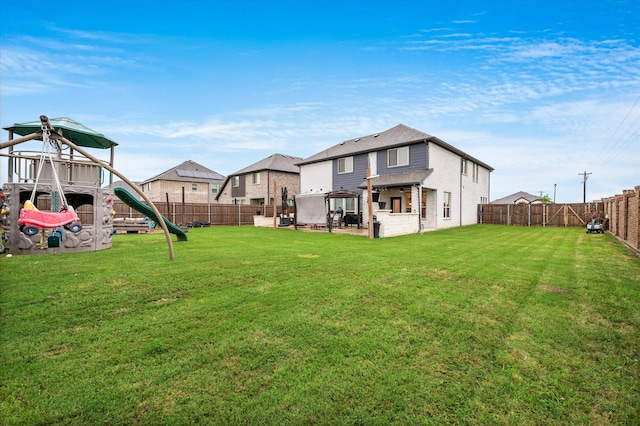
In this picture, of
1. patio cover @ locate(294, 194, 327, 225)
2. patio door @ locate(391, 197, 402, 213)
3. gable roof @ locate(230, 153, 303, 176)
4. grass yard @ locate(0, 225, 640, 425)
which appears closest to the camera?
grass yard @ locate(0, 225, 640, 425)

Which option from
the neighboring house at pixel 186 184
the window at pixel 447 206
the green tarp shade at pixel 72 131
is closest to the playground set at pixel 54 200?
the green tarp shade at pixel 72 131

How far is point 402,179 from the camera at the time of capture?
1991 cm

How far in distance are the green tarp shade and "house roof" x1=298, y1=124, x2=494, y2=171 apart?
1645 cm

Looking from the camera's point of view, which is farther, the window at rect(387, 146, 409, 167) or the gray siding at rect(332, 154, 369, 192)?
the gray siding at rect(332, 154, 369, 192)

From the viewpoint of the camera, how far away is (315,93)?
722 inches

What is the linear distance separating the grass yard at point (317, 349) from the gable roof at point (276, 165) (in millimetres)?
28178

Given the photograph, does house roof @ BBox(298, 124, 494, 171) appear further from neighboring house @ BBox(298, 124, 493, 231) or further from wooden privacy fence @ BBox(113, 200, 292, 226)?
wooden privacy fence @ BBox(113, 200, 292, 226)

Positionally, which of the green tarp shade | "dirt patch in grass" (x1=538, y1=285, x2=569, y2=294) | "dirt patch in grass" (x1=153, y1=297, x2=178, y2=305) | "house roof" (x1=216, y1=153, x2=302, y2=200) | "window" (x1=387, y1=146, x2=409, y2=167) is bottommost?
"dirt patch in grass" (x1=538, y1=285, x2=569, y2=294)

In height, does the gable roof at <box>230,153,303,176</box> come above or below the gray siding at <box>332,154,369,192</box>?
above

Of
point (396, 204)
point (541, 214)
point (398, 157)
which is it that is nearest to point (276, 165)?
point (398, 157)

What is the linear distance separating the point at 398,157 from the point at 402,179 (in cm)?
272

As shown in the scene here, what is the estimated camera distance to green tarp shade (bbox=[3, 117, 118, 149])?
1191 centimetres

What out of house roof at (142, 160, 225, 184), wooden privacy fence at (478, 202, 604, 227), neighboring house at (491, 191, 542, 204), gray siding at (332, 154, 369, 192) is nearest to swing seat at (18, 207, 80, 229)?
gray siding at (332, 154, 369, 192)

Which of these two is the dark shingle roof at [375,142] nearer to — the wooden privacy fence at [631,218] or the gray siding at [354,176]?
the gray siding at [354,176]
